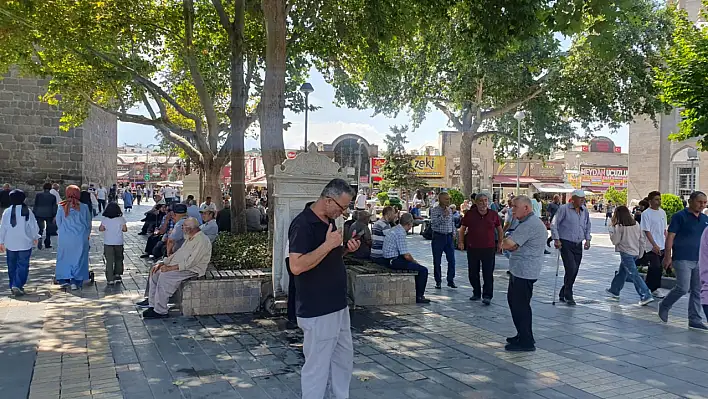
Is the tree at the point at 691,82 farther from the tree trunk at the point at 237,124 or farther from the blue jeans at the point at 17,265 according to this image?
the blue jeans at the point at 17,265

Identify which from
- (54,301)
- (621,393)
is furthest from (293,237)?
(54,301)

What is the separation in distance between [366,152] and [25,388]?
48867mm

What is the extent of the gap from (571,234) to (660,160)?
28371 mm

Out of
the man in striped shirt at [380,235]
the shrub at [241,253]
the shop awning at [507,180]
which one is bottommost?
the shrub at [241,253]

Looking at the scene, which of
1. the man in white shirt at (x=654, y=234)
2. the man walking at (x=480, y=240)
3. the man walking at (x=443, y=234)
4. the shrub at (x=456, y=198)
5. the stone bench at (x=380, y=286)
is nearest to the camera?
the stone bench at (x=380, y=286)

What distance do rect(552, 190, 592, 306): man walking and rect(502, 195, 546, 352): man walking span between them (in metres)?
2.63

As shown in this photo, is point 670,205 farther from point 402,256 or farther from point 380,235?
point 402,256

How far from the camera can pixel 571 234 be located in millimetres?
8383

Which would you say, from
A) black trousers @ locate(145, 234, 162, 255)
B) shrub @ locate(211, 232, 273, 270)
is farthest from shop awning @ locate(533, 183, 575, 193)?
shrub @ locate(211, 232, 273, 270)

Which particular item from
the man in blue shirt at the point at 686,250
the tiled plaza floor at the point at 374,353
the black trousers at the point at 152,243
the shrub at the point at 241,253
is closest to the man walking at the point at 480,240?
the tiled plaza floor at the point at 374,353

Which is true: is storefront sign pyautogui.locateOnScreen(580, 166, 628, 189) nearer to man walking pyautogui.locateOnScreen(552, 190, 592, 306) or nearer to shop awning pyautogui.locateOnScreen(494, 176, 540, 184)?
shop awning pyautogui.locateOnScreen(494, 176, 540, 184)

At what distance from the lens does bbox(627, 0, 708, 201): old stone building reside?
31483 millimetres

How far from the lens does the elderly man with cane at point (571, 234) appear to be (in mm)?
8359

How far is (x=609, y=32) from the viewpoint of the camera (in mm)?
6840
